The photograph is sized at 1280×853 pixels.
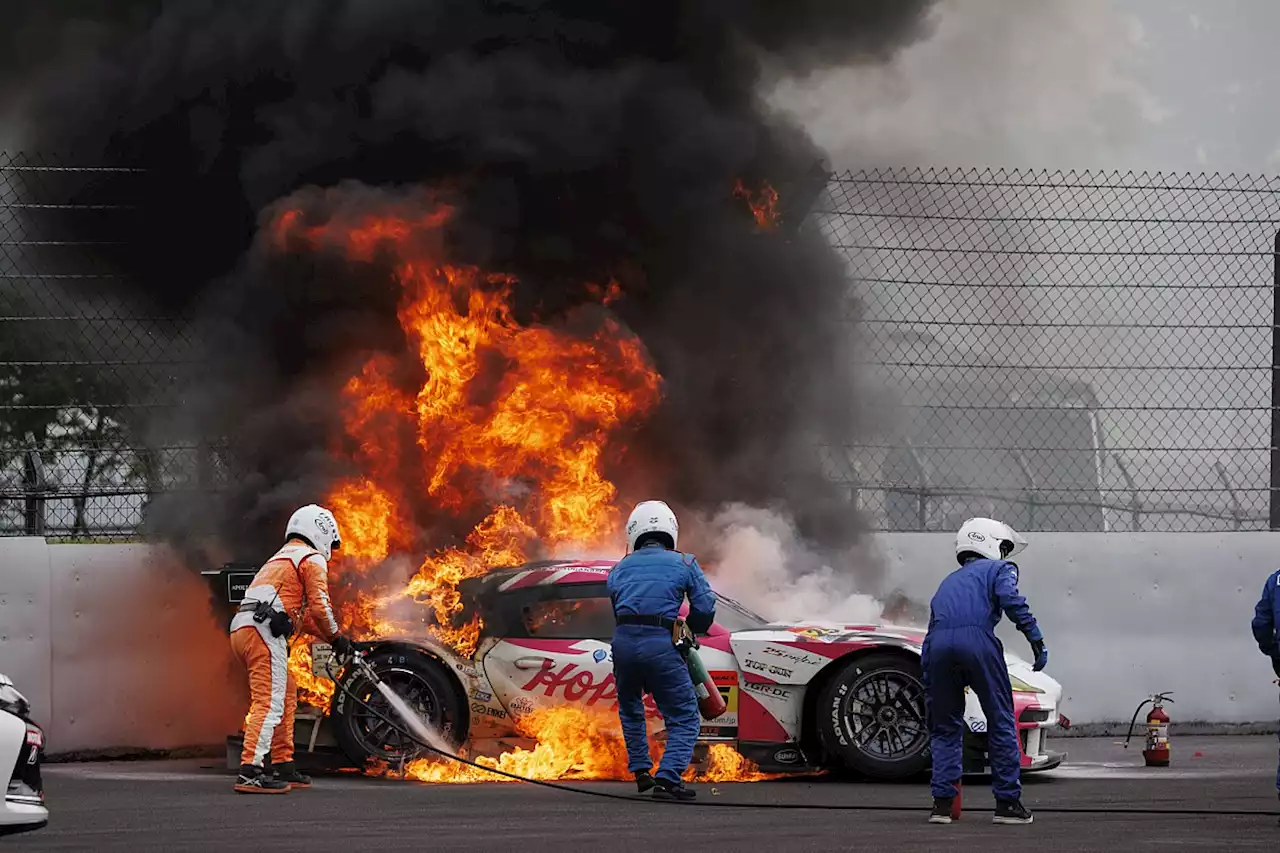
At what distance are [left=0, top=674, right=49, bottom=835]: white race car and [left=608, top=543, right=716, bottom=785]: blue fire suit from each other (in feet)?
11.8

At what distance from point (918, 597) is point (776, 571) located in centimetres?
147

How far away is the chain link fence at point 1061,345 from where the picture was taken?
13242 mm

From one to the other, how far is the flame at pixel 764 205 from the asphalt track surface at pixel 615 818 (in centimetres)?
459

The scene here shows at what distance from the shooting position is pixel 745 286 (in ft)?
44.9

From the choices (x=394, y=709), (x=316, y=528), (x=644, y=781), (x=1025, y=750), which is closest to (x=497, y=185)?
(x=316, y=528)

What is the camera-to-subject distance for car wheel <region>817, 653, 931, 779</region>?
409 inches

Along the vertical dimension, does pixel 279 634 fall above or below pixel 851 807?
above

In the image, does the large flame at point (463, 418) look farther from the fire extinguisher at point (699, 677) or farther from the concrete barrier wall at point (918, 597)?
the fire extinguisher at point (699, 677)

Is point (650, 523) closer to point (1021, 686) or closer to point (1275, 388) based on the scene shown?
point (1021, 686)

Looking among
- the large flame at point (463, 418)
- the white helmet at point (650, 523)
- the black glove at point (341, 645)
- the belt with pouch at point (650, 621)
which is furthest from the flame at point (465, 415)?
the belt with pouch at point (650, 621)

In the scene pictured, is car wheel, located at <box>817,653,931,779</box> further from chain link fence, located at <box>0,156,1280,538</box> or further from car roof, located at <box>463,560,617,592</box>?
chain link fence, located at <box>0,156,1280,538</box>

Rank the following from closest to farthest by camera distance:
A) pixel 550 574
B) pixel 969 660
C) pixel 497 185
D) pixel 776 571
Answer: pixel 969 660 → pixel 550 574 → pixel 776 571 → pixel 497 185

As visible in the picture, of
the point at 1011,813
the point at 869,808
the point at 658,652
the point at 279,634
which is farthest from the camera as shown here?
the point at 279,634

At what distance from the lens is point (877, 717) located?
34.3 ft
